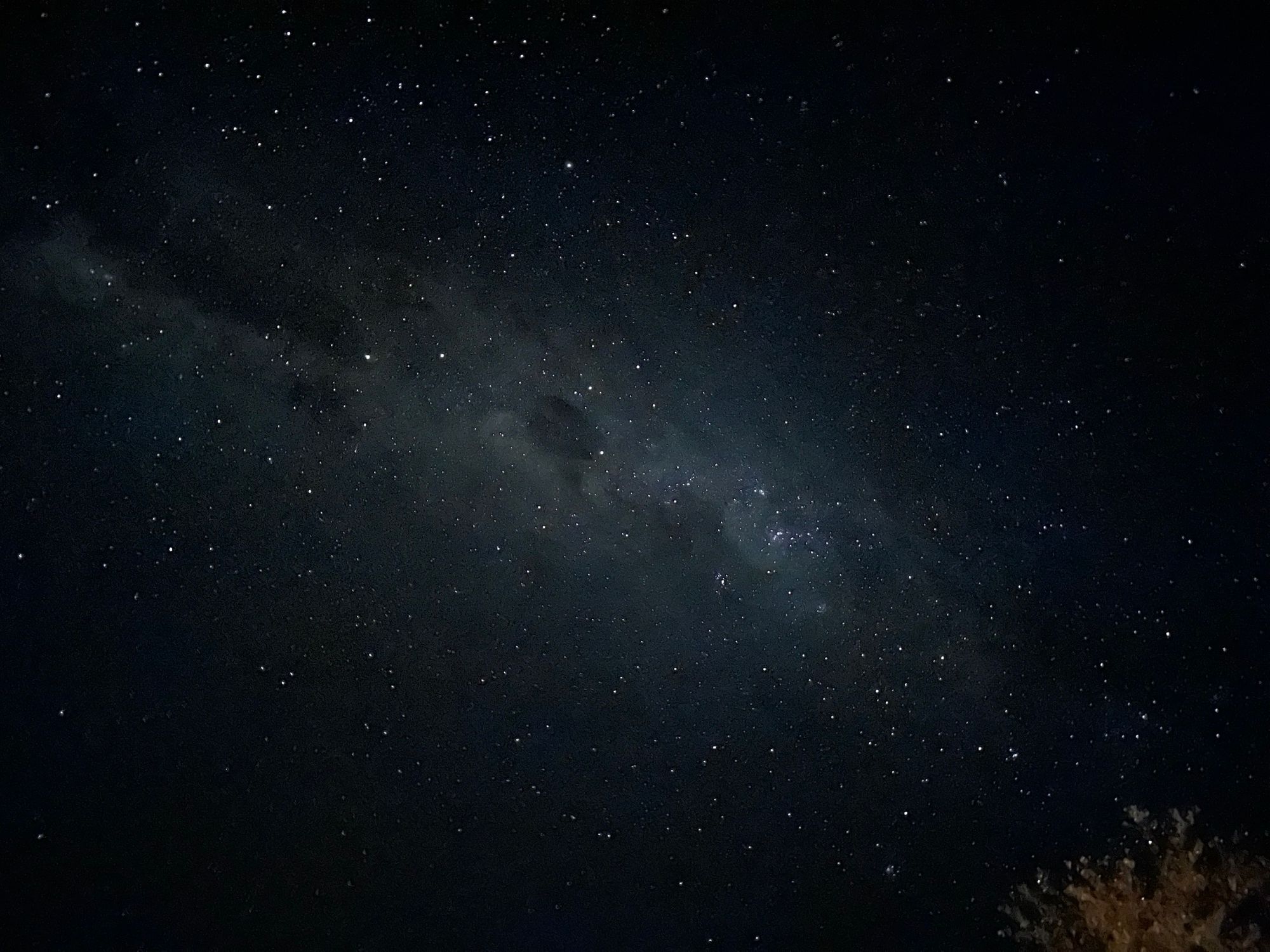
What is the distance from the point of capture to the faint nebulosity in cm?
170

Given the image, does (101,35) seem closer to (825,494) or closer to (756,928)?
(825,494)

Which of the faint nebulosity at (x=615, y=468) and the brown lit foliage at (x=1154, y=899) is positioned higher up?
the faint nebulosity at (x=615, y=468)

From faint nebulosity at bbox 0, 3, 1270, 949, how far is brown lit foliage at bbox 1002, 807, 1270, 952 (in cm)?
8

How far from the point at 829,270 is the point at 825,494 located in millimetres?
549

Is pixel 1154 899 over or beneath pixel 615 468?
beneath

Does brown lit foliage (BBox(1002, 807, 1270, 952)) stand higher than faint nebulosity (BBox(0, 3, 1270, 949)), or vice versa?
faint nebulosity (BBox(0, 3, 1270, 949))

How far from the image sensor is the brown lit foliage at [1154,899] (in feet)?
5.77

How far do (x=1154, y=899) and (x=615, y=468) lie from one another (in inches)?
65.1

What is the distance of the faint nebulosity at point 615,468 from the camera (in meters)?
1.70

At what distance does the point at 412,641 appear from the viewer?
2035 mm

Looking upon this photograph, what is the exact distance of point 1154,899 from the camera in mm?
1850

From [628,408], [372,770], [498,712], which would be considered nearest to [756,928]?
[498,712]

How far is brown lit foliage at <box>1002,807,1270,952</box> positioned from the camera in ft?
5.77

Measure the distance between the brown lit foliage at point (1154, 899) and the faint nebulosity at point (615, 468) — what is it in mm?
80
